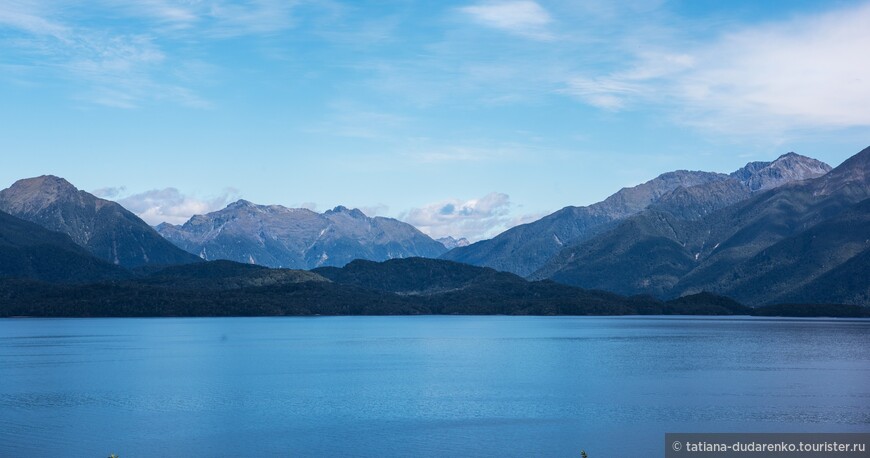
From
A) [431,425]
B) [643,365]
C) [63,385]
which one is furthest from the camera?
[643,365]

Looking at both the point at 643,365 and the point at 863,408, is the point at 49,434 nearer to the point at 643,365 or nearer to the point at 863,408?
the point at 863,408

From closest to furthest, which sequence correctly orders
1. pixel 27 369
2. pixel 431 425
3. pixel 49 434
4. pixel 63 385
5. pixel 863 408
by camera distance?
pixel 49 434
pixel 431 425
pixel 863 408
pixel 63 385
pixel 27 369

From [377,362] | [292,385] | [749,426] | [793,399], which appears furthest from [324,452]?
[377,362]

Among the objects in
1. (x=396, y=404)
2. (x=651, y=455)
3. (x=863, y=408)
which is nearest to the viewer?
(x=651, y=455)

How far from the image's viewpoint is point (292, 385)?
12662 centimetres

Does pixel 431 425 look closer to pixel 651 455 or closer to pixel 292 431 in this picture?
pixel 292 431

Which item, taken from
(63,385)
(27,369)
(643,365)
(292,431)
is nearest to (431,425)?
(292,431)

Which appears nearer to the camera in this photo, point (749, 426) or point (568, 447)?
point (568, 447)

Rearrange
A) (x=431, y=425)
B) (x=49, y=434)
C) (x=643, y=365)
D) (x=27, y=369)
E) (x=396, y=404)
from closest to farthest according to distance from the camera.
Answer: (x=49, y=434)
(x=431, y=425)
(x=396, y=404)
(x=27, y=369)
(x=643, y=365)

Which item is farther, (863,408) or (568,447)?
(863,408)

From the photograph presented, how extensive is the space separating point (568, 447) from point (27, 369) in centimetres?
10514

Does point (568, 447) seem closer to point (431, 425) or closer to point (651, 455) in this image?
point (651, 455)

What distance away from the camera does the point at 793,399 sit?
4267 inches

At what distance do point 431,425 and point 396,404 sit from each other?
1610cm
